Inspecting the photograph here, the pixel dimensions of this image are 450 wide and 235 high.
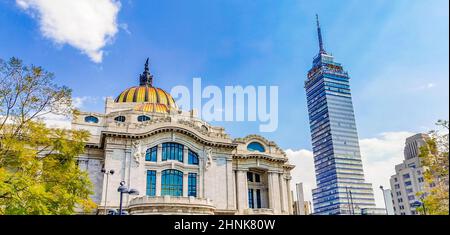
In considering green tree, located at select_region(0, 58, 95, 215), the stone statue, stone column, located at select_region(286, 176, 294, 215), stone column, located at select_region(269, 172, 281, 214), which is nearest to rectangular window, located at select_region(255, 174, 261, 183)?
stone column, located at select_region(269, 172, 281, 214)

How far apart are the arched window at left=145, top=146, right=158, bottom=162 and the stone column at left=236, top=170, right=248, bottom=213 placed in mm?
12486

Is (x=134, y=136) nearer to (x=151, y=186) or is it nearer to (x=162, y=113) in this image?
(x=151, y=186)

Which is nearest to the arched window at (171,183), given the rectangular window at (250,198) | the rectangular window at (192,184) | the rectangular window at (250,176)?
the rectangular window at (192,184)

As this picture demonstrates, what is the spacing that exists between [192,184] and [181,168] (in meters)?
2.40

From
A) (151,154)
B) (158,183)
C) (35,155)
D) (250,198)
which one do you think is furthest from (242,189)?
(35,155)

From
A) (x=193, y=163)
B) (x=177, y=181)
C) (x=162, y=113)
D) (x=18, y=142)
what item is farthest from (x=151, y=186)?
(x=18, y=142)

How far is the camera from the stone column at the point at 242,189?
155 feet

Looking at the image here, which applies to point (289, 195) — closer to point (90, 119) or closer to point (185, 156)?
point (185, 156)

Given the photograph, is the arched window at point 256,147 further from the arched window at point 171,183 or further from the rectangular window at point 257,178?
the arched window at point 171,183

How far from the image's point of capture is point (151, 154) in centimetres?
4197

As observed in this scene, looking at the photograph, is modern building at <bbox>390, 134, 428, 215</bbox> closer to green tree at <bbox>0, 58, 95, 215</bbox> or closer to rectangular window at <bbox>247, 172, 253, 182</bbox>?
rectangular window at <bbox>247, 172, 253, 182</bbox>

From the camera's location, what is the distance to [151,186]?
40750mm
